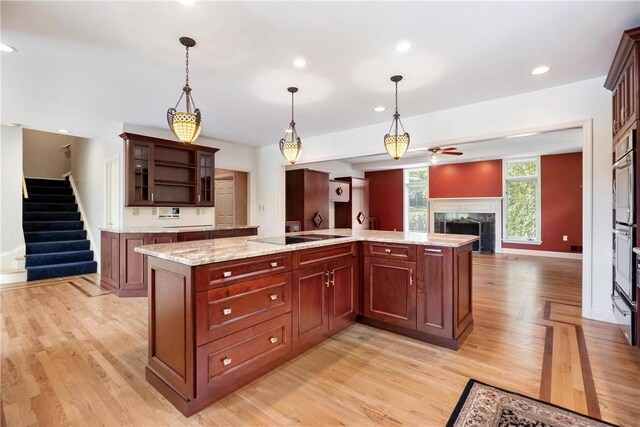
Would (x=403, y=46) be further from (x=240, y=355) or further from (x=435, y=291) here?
(x=240, y=355)

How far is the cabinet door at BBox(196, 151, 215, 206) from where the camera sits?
5449mm

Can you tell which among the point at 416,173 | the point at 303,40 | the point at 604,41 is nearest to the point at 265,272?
the point at 303,40

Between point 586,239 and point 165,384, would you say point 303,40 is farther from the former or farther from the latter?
point 586,239

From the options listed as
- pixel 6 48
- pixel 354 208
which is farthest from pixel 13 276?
pixel 354 208

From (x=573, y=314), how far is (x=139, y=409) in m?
4.25

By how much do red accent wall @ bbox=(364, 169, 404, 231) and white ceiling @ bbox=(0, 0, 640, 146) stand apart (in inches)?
214

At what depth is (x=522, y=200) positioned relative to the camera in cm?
775

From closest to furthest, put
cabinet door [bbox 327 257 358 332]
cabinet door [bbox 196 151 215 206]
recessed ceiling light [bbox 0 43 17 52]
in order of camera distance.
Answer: recessed ceiling light [bbox 0 43 17 52], cabinet door [bbox 327 257 358 332], cabinet door [bbox 196 151 215 206]

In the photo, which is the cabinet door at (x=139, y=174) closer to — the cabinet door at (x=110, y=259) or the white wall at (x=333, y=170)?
the cabinet door at (x=110, y=259)

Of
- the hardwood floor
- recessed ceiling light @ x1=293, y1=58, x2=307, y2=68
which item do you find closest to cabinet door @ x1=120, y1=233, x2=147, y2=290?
the hardwood floor

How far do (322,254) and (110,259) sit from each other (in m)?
3.73

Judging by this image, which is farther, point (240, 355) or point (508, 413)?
point (240, 355)

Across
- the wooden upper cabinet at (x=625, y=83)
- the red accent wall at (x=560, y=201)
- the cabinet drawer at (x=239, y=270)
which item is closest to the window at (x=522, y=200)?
the red accent wall at (x=560, y=201)

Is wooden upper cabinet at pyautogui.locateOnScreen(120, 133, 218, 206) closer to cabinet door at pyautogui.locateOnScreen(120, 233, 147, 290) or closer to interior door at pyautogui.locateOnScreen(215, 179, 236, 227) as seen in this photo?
cabinet door at pyautogui.locateOnScreen(120, 233, 147, 290)
